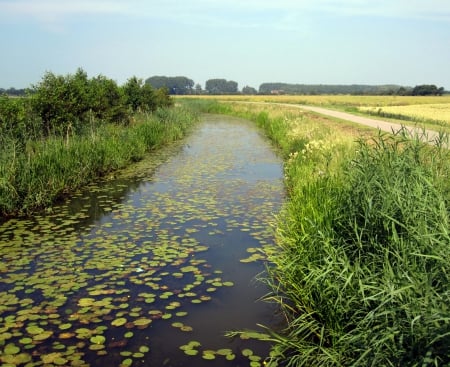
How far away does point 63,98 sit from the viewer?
41.3 ft

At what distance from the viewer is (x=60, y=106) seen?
12.3m

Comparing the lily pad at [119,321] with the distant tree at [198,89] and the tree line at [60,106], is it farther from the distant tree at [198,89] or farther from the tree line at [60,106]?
the distant tree at [198,89]

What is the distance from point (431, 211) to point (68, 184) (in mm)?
8166

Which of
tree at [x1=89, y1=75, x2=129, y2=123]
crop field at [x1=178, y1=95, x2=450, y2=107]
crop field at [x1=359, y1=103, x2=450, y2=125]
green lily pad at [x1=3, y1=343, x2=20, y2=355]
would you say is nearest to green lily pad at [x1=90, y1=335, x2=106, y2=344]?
green lily pad at [x1=3, y1=343, x2=20, y2=355]

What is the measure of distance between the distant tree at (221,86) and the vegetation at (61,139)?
123 metres

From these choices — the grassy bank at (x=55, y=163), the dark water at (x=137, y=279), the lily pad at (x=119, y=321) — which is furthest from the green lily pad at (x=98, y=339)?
the grassy bank at (x=55, y=163)

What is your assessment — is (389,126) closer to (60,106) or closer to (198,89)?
(60,106)

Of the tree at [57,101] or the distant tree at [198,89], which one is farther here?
the distant tree at [198,89]

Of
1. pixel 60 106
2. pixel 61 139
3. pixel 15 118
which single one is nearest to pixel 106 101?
pixel 60 106

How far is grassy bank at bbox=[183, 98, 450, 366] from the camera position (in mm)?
2893

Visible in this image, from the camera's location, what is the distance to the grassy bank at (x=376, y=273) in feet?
9.49

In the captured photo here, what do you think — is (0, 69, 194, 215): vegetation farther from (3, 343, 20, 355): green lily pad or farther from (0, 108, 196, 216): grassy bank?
(3, 343, 20, 355): green lily pad

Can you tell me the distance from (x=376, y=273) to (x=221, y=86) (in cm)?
14135

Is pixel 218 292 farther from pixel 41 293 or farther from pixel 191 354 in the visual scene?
pixel 41 293
